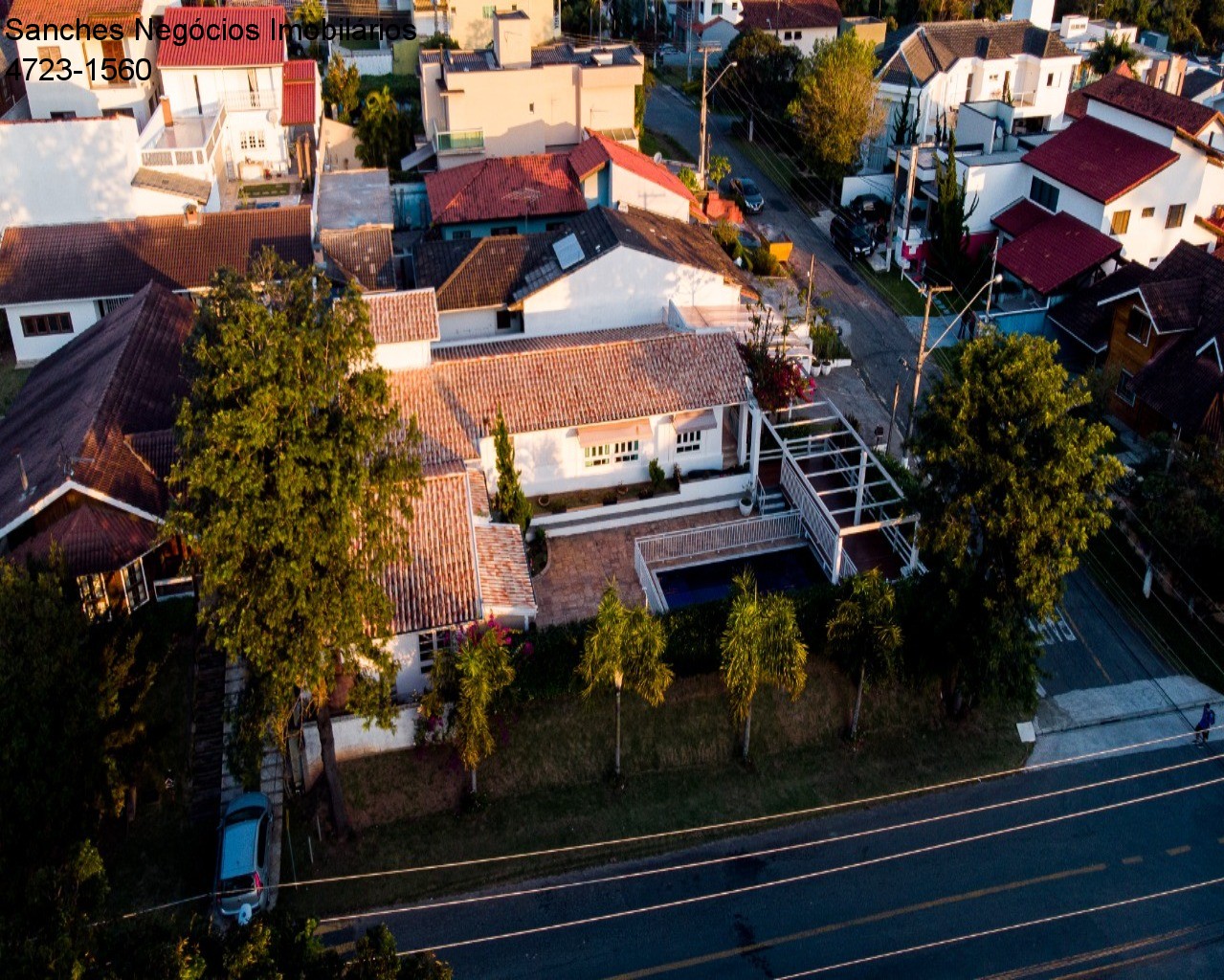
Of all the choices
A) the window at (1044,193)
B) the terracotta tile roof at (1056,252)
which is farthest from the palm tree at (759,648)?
the window at (1044,193)

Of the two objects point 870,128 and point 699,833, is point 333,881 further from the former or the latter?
point 870,128

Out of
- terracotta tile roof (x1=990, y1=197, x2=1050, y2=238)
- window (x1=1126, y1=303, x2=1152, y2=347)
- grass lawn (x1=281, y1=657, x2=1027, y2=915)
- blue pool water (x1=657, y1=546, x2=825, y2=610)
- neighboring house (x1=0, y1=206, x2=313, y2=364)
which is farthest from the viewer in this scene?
A: terracotta tile roof (x1=990, y1=197, x2=1050, y2=238)

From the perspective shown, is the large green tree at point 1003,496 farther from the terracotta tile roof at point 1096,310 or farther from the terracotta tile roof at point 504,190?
the terracotta tile roof at point 504,190

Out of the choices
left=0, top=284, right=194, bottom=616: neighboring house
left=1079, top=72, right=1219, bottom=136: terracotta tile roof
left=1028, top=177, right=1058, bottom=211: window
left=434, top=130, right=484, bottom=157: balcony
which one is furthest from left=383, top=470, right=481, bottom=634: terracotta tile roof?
left=1079, top=72, right=1219, bottom=136: terracotta tile roof

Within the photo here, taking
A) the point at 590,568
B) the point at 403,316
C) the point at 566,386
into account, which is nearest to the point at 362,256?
the point at 403,316

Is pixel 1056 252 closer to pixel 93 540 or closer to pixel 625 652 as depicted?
pixel 625 652

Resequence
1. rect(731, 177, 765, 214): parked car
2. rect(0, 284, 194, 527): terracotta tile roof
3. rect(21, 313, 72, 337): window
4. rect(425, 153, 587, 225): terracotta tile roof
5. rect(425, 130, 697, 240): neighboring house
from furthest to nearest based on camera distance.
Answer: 1. rect(731, 177, 765, 214): parked car
2. rect(425, 153, 587, 225): terracotta tile roof
3. rect(425, 130, 697, 240): neighboring house
4. rect(21, 313, 72, 337): window
5. rect(0, 284, 194, 527): terracotta tile roof

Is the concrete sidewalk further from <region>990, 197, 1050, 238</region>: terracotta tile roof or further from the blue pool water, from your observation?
<region>990, 197, 1050, 238</region>: terracotta tile roof
